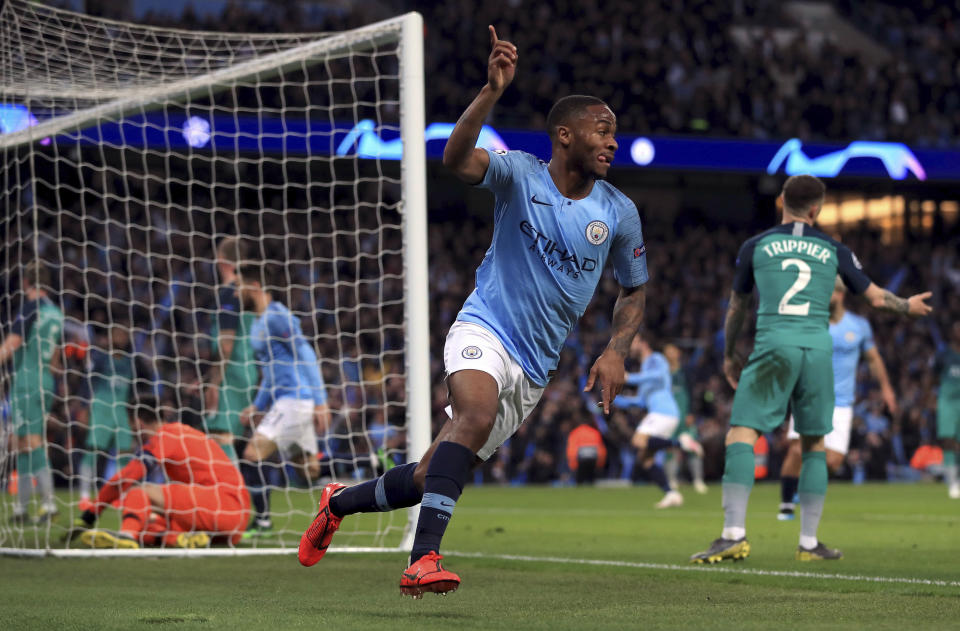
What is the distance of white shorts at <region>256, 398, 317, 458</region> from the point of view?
933 cm

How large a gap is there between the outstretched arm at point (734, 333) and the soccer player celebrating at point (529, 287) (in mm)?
2169

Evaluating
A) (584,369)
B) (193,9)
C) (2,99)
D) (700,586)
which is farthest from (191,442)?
(193,9)

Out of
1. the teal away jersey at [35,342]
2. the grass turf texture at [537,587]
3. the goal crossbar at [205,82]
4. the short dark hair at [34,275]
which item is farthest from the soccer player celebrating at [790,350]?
the teal away jersey at [35,342]

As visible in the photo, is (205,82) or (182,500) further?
(205,82)

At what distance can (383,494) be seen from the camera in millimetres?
5105

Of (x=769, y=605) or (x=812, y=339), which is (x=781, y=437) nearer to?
(x=812, y=339)

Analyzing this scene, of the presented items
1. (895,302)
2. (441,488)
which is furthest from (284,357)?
(441,488)

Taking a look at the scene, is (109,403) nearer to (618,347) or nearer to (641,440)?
(641,440)

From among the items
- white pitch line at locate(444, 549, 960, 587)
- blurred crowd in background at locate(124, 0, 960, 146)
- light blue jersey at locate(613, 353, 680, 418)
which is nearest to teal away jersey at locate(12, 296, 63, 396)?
white pitch line at locate(444, 549, 960, 587)

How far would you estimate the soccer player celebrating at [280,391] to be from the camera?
919cm

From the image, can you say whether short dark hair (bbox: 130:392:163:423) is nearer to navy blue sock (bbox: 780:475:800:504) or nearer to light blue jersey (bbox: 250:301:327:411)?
light blue jersey (bbox: 250:301:327:411)

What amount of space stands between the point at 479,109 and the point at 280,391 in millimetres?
5473

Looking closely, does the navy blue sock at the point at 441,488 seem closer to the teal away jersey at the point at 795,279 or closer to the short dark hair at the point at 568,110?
the short dark hair at the point at 568,110

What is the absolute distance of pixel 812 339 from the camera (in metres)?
7.22
